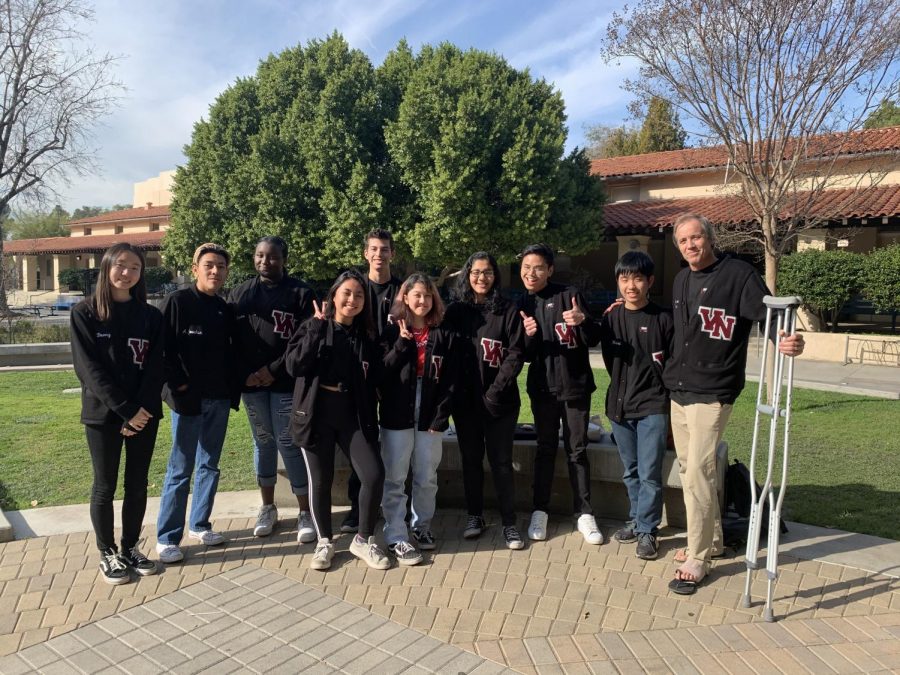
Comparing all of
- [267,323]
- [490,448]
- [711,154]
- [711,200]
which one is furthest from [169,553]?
[711,154]

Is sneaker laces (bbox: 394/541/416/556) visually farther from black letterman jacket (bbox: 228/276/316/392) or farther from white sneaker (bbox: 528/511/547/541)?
black letterman jacket (bbox: 228/276/316/392)

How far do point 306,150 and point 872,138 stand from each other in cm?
1349

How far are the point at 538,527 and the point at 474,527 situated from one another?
42cm

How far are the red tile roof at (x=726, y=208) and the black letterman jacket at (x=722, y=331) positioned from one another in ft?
32.4

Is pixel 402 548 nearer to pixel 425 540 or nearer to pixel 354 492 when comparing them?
pixel 425 540

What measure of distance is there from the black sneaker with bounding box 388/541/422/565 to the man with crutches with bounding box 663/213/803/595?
145cm

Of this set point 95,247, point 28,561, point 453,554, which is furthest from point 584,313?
point 95,247

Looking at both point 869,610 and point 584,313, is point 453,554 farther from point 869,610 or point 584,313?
point 869,610

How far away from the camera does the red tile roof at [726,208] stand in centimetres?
1334

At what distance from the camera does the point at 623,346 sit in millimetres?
4121

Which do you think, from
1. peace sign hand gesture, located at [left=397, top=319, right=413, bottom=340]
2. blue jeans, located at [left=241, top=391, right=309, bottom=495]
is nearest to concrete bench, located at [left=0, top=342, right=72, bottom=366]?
blue jeans, located at [left=241, top=391, right=309, bottom=495]

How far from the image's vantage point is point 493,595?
356 cm

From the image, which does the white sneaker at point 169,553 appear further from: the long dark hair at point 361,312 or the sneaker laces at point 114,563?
the long dark hair at point 361,312

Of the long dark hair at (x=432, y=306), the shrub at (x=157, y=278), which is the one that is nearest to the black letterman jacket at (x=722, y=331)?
the long dark hair at (x=432, y=306)
